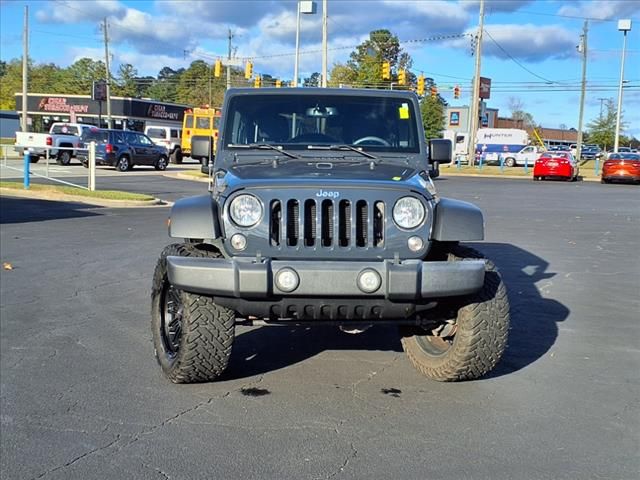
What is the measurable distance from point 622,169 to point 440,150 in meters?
30.7

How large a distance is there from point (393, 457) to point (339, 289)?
0.94 meters

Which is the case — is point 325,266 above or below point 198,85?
below

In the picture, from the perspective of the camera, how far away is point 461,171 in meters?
43.5

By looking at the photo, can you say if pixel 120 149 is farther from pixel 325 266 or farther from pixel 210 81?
pixel 210 81

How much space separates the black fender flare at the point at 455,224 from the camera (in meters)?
4.15

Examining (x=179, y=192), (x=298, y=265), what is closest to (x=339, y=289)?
(x=298, y=265)

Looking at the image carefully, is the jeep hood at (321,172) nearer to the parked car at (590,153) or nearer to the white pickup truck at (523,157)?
the white pickup truck at (523,157)

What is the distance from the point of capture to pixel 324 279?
3.83 m

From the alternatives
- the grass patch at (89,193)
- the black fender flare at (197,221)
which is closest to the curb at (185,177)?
the grass patch at (89,193)

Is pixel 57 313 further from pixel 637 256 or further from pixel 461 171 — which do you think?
pixel 461 171

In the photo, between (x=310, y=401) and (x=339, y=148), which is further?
(x=339, y=148)

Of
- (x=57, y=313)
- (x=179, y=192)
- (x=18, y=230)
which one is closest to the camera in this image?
(x=57, y=313)

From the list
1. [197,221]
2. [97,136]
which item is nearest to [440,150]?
[197,221]

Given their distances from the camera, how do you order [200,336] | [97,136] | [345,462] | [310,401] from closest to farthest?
[345,462] → [200,336] → [310,401] → [97,136]
